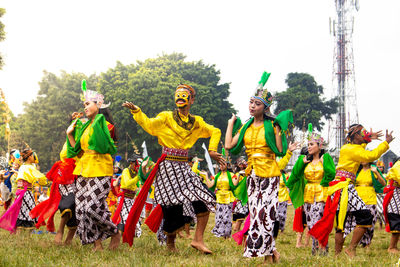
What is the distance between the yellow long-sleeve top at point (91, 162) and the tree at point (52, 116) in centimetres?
3397

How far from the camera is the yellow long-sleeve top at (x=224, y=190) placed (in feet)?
38.5

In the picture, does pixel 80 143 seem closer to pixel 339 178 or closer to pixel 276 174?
pixel 276 174

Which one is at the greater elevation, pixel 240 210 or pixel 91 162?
pixel 91 162

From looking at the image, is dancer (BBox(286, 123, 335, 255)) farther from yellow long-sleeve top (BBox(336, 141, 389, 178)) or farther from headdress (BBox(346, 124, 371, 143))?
headdress (BBox(346, 124, 371, 143))

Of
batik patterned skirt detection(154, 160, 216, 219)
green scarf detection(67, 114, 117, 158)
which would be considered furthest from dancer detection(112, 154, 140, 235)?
batik patterned skirt detection(154, 160, 216, 219)

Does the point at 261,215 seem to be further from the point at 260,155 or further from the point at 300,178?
the point at 300,178

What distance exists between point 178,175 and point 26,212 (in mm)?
4188

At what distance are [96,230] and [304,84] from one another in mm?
41924

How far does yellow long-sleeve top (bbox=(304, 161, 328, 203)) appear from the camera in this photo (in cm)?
806

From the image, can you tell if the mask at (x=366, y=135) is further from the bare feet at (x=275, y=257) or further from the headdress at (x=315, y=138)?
the bare feet at (x=275, y=257)

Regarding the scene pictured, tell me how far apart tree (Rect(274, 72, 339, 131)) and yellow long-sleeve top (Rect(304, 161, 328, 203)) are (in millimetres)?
34585

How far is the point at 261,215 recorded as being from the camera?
5812 mm

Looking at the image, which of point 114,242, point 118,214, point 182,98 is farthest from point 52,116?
point 182,98

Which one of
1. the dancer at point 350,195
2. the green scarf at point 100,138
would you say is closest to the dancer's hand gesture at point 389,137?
the dancer at point 350,195
